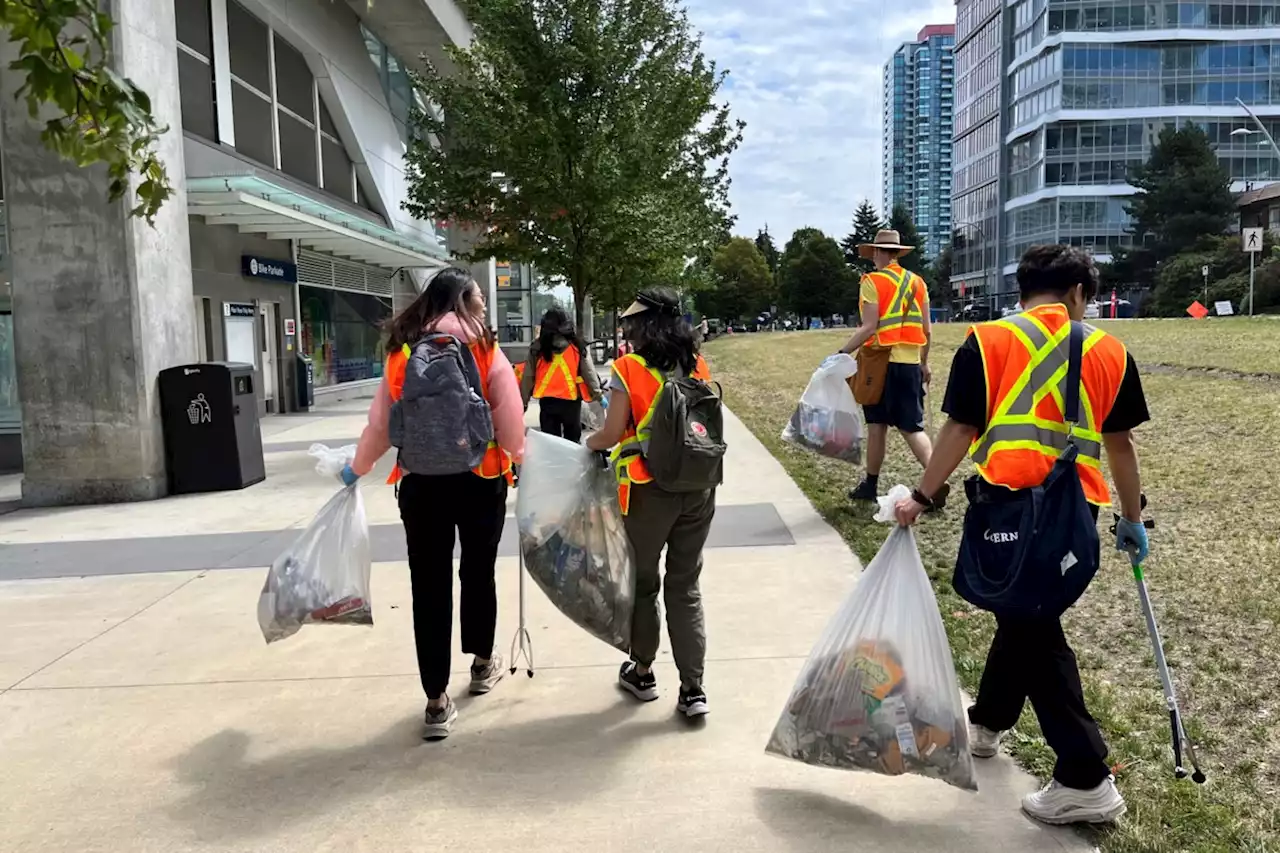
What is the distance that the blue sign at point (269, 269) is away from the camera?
1622 centimetres

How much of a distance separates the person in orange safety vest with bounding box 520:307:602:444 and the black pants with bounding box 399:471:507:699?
14.2ft

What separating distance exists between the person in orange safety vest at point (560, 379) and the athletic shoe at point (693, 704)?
4.60 meters

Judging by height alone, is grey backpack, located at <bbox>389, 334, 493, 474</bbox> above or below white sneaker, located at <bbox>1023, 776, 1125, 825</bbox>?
above

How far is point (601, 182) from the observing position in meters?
14.1

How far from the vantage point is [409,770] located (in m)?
3.38

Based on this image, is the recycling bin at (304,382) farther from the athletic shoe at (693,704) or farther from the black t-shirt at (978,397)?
the black t-shirt at (978,397)

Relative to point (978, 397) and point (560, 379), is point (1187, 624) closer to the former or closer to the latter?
point (978, 397)

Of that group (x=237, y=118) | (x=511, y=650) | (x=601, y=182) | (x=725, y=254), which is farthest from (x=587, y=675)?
(x=725, y=254)

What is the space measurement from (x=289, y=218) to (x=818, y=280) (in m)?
63.1

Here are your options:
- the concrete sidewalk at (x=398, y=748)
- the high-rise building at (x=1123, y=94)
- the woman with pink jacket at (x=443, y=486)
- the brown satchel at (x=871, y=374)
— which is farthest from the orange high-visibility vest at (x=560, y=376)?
the high-rise building at (x=1123, y=94)

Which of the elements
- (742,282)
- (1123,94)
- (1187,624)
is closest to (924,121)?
(1123,94)

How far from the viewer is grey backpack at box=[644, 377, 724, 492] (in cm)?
347

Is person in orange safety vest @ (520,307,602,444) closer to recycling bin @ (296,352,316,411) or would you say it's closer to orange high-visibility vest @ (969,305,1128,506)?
orange high-visibility vest @ (969,305,1128,506)

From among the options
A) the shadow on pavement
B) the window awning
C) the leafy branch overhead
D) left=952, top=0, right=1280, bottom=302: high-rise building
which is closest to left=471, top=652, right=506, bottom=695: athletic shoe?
the shadow on pavement
